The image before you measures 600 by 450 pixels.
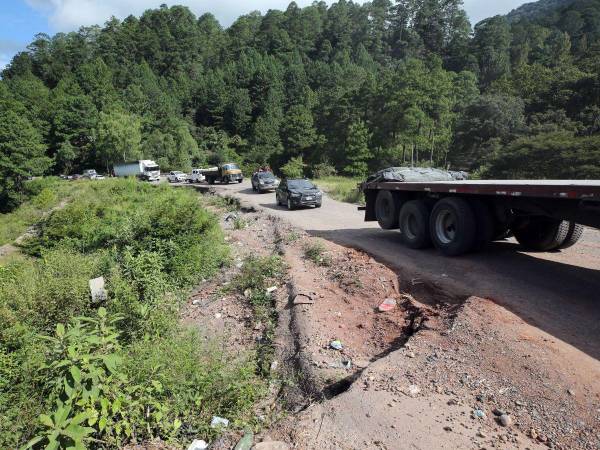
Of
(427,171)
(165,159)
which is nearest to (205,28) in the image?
(165,159)

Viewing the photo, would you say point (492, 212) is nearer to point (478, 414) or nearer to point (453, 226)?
point (453, 226)

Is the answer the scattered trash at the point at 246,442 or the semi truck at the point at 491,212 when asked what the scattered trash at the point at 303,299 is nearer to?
the scattered trash at the point at 246,442

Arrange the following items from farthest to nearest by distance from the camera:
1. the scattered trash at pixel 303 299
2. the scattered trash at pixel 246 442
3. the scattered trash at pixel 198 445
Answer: the scattered trash at pixel 303 299 → the scattered trash at pixel 198 445 → the scattered trash at pixel 246 442

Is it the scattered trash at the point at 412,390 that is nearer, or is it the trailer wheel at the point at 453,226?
the scattered trash at the point at 412,390

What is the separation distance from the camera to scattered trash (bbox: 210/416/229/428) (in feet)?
14.9

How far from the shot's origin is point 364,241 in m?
11.4

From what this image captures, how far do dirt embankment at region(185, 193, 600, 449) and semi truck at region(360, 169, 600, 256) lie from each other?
1.78 m

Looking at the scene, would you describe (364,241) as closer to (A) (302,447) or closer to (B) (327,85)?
(A) (302,447)

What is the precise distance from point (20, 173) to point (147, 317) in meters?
55.9

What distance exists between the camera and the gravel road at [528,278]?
5436 millimetres

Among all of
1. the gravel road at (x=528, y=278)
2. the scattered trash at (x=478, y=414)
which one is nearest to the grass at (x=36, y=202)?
the gravel road at (x=528, y=278)

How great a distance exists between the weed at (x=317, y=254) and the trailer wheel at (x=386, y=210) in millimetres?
1907

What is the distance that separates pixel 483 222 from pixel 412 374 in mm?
4536

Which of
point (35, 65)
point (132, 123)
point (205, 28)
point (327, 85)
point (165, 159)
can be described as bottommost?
point (165, 159)
